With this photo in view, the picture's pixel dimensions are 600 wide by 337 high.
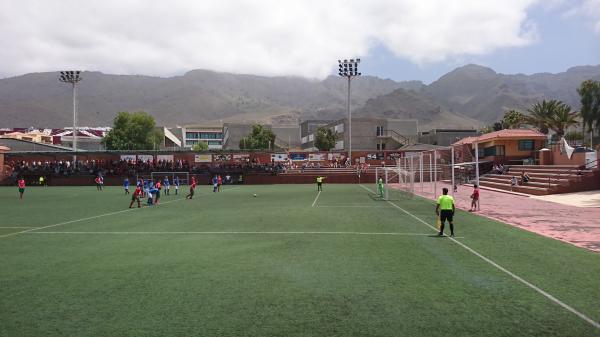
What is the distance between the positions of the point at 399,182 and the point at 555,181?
50.7ft

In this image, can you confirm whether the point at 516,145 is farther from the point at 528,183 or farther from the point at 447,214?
the point at 447,214

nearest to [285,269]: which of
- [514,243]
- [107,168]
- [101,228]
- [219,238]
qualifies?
[219,238]

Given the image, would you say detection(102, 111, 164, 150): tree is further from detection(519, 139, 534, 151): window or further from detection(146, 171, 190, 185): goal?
detection(519, 139, 534, 151): window

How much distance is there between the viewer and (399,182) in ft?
147

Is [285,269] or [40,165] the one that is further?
[40,165]

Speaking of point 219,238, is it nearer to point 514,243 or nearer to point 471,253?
point 471,253

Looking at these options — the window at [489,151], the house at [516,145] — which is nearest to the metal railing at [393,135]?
the window at [489,151]

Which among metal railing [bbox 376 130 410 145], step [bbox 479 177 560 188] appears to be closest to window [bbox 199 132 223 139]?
metal railing [bbox 376 130 410 145]

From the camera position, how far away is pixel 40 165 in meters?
57.5

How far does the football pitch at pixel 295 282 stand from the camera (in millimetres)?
6387

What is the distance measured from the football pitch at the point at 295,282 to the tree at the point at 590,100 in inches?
2405

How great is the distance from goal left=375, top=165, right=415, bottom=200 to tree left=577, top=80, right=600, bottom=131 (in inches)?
1323

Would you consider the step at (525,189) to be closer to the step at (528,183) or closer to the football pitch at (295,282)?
the step at (528,183)

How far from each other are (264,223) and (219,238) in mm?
3540
